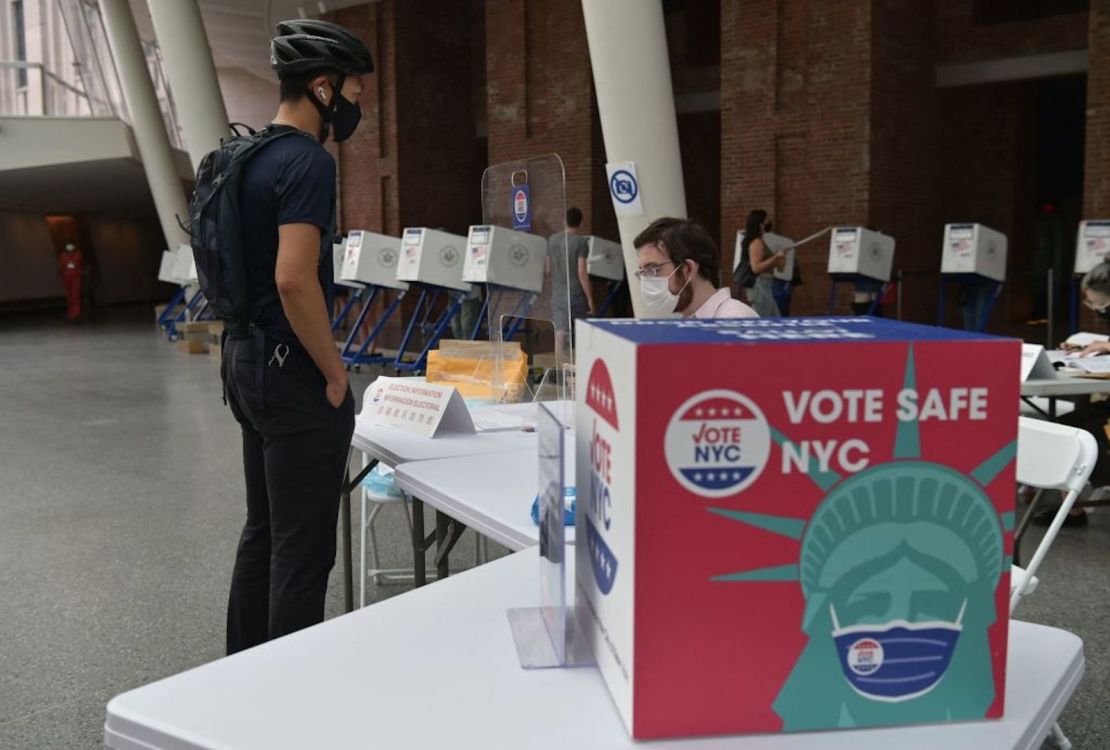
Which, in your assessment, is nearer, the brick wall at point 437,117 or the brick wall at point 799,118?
the brick wall at point 799,118

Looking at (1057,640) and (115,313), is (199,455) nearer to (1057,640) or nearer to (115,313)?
(1057,640)

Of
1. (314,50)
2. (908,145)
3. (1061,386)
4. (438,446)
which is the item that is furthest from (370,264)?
(314,50)

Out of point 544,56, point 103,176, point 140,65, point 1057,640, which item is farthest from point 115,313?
point 1057,640

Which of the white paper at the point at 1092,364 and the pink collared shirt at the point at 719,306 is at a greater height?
the pink collared shirt at the point at 719,306

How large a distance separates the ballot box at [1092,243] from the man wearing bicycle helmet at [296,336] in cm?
925

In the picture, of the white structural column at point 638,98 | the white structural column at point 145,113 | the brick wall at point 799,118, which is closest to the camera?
the white structural column at point 638,98

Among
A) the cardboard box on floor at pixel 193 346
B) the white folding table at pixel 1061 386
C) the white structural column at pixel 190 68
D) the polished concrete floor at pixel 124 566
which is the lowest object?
the cardboard box on floor at pixel 193 346

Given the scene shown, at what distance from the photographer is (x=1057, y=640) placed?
133 centimetres

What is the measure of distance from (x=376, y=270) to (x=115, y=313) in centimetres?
1448

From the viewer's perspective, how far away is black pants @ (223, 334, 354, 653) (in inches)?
85.9

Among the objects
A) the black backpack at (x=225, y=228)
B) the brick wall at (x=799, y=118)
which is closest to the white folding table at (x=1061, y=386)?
the black backpack at (x=225, y=228)

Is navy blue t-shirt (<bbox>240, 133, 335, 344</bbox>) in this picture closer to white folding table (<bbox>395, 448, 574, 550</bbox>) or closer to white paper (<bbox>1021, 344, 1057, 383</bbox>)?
white folding table (<bbox>395, 448, 574, 550</bbox>)

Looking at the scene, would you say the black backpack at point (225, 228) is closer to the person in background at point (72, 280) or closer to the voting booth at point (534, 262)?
the voting booth at point (534, 262)

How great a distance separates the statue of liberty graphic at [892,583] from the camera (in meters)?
0.96
